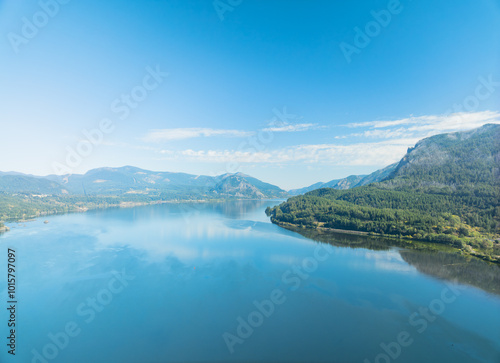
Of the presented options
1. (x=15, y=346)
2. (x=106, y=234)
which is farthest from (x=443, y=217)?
(x=106, y=234)

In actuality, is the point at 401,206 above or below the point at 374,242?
above

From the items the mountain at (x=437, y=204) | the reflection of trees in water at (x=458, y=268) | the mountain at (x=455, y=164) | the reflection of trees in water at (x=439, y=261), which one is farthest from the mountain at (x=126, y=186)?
the reflection of trees in water at (x=458, y=268)

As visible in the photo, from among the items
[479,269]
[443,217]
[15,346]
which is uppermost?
[443,217]

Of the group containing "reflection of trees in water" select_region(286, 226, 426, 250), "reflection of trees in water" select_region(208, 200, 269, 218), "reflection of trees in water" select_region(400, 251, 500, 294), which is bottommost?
"reflection of trees in water" select_region(400, 251, 500, 294)

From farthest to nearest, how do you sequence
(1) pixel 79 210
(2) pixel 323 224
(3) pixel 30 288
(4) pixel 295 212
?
(1) pixel 79 210 → (4) pixel 295 212 → (2) pixel 323 224 → (3) pixel 30 288

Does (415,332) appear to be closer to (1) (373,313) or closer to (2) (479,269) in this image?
(1) (373,313)

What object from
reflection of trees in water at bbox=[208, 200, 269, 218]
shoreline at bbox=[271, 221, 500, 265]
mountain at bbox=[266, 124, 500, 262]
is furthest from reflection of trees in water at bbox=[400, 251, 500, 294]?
reflection of trees in water at bbox=[208, 200, 269, 218]

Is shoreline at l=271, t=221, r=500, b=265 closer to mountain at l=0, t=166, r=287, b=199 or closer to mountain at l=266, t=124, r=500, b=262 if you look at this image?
mountain at l=266, t=124, r=500, b=262

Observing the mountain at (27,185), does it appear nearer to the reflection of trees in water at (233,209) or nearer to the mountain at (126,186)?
the mountain at (126,186)
